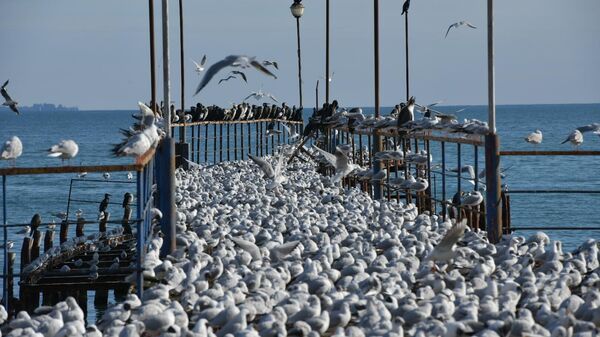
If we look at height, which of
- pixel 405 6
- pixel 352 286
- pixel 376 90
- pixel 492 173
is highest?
pixel 405 6

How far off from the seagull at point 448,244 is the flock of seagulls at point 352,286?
0.05 ft

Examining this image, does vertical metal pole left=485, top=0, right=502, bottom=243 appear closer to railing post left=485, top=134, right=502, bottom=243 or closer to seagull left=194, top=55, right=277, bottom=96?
railing post left=485, top=134, right=502, bottom=243

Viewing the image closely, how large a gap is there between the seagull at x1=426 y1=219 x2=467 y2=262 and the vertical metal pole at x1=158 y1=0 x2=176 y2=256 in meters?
2.65

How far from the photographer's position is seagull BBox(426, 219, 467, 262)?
11023 mm

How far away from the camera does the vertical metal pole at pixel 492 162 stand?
12.8m

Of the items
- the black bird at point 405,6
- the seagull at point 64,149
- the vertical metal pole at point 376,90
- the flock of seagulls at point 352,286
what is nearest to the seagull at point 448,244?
the flock of seagulls at point 352,286

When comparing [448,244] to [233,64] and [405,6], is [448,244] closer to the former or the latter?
[233,64]

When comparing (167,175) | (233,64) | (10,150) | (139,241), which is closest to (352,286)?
(139,241)

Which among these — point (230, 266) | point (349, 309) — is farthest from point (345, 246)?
point (349, 309)

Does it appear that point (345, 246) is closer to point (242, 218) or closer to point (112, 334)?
point (242, 218)

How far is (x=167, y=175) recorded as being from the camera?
12062 mm

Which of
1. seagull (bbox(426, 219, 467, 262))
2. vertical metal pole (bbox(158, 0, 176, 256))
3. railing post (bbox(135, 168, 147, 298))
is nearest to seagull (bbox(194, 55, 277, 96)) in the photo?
vertical metal pole (bbox(158, 0, 176, 256))

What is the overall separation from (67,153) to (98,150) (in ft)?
269

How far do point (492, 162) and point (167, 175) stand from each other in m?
3.37
